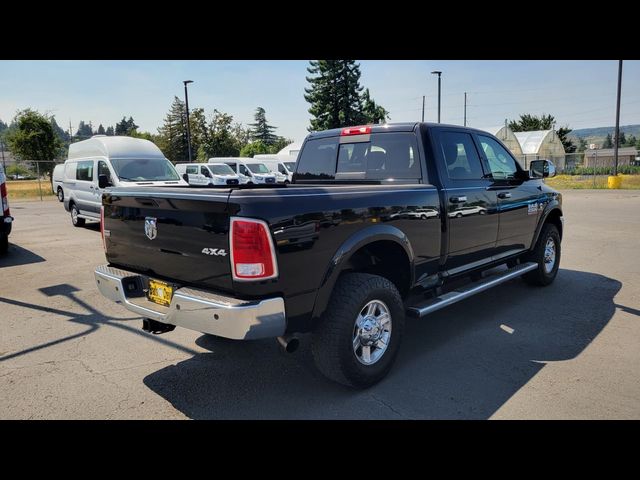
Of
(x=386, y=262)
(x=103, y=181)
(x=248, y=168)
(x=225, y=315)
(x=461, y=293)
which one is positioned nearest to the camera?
(x=225, y=315)

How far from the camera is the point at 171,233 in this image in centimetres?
319

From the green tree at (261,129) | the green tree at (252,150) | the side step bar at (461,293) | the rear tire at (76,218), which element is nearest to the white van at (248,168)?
the rear tire at (76,218)

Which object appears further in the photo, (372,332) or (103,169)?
(103,169)

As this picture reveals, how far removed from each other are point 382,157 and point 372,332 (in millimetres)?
1879

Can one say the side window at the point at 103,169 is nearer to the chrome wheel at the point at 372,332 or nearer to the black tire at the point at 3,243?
the black tire at the point at 3,243

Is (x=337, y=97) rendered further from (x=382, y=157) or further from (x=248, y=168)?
(x=382, y=157)

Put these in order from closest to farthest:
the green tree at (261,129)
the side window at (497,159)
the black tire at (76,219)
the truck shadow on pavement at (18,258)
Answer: the side window at (497,159), the truck shadow on pavement at (18,258), the black tire at (76,219), the green tree at (261,129)

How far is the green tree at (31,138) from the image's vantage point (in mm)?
30344

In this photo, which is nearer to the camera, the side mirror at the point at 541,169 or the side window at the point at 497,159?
the side window at the point at 497,159

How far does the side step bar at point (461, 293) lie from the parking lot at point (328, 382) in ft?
1.42

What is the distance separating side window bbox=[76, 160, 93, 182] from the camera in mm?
12684

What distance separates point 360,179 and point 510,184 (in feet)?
6.17

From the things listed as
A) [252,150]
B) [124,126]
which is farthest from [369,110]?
[124,126]
